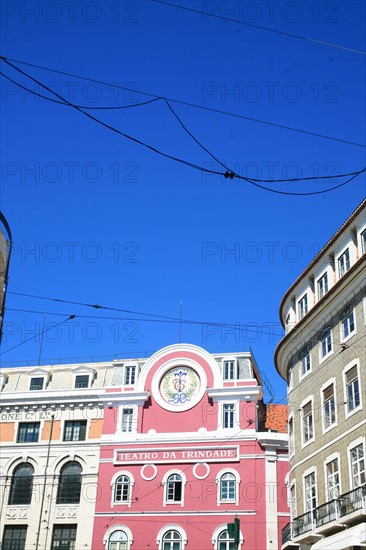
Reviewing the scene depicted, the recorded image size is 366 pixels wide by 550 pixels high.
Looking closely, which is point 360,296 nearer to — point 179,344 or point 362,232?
point 362,232

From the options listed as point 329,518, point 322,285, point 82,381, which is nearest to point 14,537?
point 82,381

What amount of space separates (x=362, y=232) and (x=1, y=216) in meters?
16.8

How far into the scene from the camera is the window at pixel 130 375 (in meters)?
47.3

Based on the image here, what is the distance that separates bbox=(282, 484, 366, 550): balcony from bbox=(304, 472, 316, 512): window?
518mm

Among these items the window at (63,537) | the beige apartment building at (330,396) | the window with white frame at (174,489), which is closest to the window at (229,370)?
the window with white frame at (174,489)

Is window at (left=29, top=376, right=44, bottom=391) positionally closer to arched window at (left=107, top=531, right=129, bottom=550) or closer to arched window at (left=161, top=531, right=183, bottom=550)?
arched window at (left=107, top=531, right=129, bottom=550)

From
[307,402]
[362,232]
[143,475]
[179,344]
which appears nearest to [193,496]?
[143,475]

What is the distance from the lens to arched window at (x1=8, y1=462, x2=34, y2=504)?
4516 centimetres

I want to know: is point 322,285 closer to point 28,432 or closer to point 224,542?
point 224,542

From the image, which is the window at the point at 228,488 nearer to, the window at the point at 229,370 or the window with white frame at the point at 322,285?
the window at the point at 229,370

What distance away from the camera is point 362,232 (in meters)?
29.6

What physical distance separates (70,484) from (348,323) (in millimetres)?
23240

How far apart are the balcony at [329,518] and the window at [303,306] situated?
30.5 feet

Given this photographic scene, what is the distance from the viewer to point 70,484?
45062 mm
